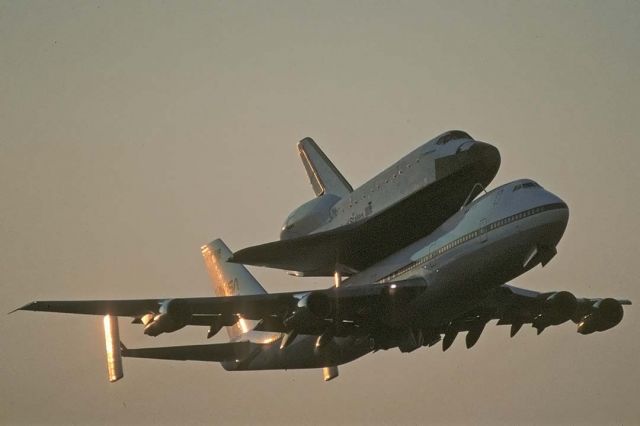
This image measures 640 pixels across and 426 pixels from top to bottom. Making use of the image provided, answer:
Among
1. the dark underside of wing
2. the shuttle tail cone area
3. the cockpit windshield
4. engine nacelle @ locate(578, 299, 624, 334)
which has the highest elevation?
the cockpit windshield

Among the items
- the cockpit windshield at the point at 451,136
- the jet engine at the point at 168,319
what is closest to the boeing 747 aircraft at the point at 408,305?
the jet engine at the point at 168,319

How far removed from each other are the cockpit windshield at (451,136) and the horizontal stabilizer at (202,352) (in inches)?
564

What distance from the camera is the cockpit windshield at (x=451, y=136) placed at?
195 feet

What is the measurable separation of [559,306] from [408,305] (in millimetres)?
9591

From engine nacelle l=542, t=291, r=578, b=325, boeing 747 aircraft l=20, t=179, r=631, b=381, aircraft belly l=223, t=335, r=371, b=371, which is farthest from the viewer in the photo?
engine nacelle l=542, t=291, r=578, b=325

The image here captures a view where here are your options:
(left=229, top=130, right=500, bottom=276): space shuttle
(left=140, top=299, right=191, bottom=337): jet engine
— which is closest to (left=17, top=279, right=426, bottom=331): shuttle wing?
(left=140, top=299, right=191, bottom=337): jet engine

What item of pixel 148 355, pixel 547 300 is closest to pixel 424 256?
pixel 547 300

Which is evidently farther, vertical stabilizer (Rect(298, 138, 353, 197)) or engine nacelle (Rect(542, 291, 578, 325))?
vertical stabilizer (Rect(298, 138, 353, 197))

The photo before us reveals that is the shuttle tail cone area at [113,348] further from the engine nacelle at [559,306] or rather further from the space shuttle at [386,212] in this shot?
the engine nacelle at [559,306]

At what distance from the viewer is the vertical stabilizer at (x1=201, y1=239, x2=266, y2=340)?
68000mm

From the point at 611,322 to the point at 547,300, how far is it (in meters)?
5.54

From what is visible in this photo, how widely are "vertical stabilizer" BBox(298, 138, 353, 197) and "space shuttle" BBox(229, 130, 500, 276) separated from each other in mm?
9035

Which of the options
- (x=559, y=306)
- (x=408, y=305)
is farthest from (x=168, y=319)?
(x=559, y=306)

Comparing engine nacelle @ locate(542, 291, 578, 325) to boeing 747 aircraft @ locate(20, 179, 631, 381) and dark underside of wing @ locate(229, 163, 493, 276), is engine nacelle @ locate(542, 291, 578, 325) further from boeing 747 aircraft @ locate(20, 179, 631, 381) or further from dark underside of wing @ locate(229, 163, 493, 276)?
dark underside of wing @ locate(229, 163, 493, 276)
